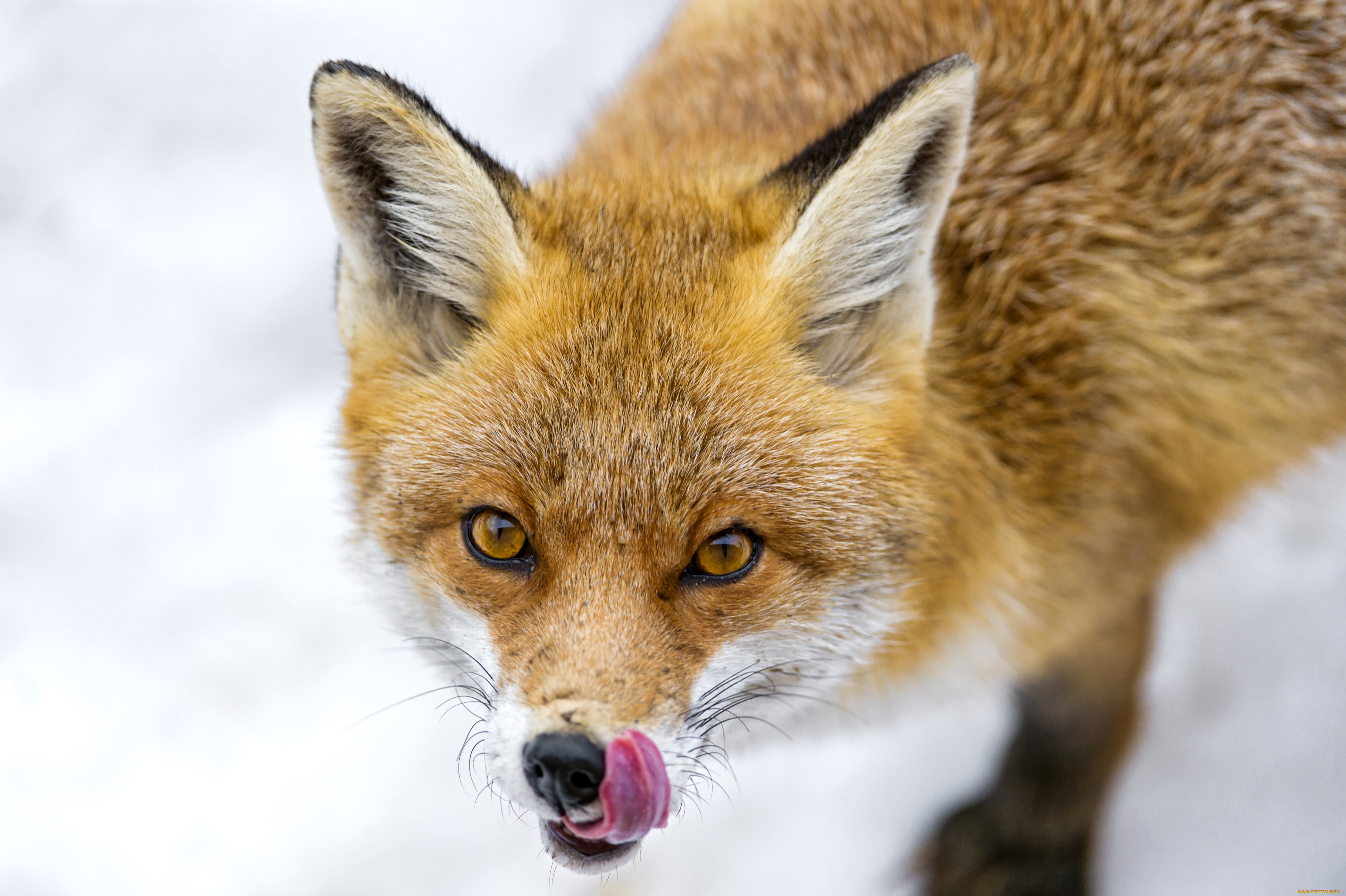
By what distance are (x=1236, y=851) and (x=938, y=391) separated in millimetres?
1794

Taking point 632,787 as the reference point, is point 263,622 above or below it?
above

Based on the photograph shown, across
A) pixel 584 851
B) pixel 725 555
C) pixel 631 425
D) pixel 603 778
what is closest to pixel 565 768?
pixel 603 778

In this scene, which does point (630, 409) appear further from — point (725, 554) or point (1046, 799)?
point (1046, 799)

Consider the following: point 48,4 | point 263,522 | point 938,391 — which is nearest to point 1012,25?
point 938,391

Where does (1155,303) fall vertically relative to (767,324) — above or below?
below

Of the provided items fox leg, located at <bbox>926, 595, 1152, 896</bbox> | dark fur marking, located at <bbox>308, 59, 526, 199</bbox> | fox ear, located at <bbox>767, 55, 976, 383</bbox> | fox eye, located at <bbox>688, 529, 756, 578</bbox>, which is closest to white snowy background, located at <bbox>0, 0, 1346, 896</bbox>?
fox leg, located at <bbox>926, 595, 1152, 896</bbox>

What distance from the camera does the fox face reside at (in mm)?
1729

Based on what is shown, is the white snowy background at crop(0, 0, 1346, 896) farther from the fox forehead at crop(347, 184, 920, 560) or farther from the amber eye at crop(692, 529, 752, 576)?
the amber eye at crop(692, 529, 752, 576)

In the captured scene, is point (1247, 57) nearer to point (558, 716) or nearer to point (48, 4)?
point (558, 716)

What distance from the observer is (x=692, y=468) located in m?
1.79

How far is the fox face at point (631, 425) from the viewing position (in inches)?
68.1

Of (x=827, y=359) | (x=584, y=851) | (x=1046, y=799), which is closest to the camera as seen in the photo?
(x=584, y=851)

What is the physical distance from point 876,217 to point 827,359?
11.5 inches

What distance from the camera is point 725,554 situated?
6.03ft
